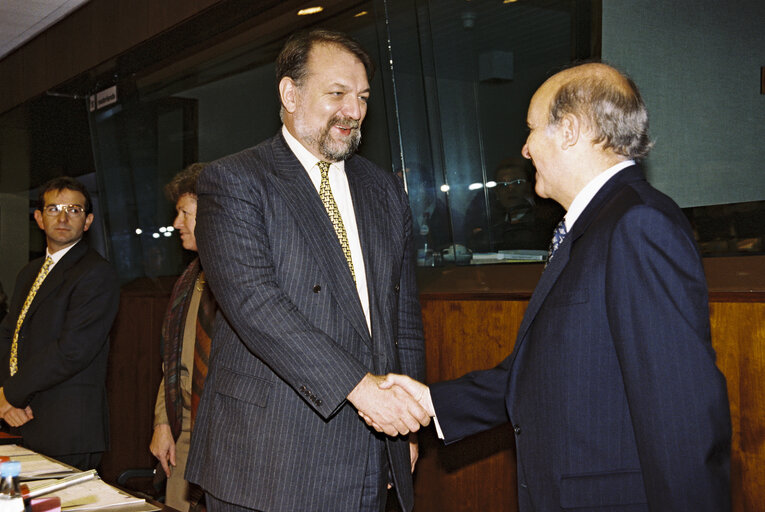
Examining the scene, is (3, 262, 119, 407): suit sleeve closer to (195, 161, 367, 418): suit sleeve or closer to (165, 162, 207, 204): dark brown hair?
(165, 162, 207, 204): dark brown hair

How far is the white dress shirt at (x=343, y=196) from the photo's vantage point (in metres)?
2.06

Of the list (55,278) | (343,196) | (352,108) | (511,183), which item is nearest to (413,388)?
(343,196)

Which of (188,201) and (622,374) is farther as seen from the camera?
(188,201)

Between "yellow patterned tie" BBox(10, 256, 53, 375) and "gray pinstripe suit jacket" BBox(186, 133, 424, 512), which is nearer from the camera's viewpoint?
"gray pinstripe suit jacket" BBox(186, 133, 424, 512)

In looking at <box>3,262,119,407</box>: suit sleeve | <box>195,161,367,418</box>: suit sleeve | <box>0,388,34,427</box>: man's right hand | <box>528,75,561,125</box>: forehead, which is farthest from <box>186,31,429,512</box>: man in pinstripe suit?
<box>0,388,34,427</box>: man's right hand

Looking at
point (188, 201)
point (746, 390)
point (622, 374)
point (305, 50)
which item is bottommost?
point (746, 390)

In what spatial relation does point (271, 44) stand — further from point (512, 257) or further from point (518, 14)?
point (512, 257)

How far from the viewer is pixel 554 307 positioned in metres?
1.50

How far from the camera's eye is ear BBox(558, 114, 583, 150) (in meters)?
1.60

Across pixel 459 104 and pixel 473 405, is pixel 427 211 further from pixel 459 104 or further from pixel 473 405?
pixel 473 405

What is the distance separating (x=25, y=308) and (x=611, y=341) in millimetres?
2895

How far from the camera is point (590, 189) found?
63.1 inches

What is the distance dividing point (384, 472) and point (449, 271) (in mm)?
1481

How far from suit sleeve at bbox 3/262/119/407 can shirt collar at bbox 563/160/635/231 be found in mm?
2302
